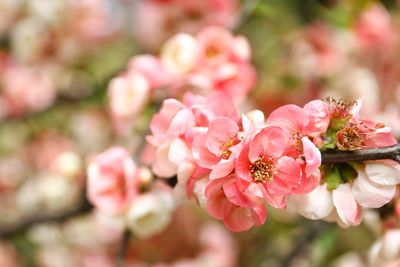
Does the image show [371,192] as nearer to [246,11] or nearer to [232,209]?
[232,209]

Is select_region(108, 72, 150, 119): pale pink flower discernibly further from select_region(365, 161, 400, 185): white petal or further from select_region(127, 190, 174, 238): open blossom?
select_region(365, 161, 400, 185): white petal

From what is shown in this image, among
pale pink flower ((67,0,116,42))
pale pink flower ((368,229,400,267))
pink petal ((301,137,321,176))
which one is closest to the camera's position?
pink petal ((301,137,321,176))

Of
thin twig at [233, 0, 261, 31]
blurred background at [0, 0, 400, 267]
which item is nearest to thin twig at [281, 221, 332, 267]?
blurred background at [0, 0, 400, 267]

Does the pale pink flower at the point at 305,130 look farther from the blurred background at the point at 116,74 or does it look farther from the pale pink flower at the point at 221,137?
the blurred background at the point at 116,74

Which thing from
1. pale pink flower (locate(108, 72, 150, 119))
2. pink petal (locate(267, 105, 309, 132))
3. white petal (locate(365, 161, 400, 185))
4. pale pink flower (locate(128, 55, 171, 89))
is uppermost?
pink petal (locate(267, 105, 309, 132))

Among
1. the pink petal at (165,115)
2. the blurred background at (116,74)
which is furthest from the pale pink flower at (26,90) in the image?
the pink petal at (165,115)

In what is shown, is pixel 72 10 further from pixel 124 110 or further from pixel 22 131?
pixel 124 110

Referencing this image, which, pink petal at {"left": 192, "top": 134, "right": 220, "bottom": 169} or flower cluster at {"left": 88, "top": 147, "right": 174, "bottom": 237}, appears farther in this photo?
flower cluster at {"left": 88, "top": 147, "right": 174, "bottom": 237}
